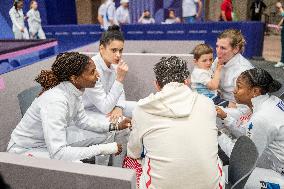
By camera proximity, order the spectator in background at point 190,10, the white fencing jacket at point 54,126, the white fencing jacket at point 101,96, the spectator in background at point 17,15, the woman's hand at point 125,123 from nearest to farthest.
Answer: the white fencing jacket at point 54,126
the woman's hand at point 125,123
the white fencing jacket at point 101,96
the spectator in background at point 17,15
the spectator in background at point 190,10

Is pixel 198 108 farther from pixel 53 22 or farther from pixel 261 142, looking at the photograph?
pixel 53 22

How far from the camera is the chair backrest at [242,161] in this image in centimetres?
135

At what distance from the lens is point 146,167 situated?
1.45m

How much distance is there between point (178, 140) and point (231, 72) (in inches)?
63.5

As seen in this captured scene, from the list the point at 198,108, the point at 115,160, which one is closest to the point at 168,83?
the point at 198,108

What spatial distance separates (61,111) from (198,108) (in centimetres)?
77

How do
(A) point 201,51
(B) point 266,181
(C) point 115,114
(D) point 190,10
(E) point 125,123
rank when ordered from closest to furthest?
1. (B) point 266,181
2. (E) point 125,123
3. (C) point 115,114
4. (A) point 201,51
5. (D) point 190,10

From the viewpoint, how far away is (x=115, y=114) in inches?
101

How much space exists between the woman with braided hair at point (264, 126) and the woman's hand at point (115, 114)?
2.85ft

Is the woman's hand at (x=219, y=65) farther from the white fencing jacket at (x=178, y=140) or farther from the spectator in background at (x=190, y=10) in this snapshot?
the spectator in background at (x=190, y=10)

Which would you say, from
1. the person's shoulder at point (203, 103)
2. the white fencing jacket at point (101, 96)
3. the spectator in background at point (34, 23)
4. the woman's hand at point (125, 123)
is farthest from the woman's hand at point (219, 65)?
the spectator in background at point (34, 23)

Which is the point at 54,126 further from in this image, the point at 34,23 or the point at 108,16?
the point at 34,23

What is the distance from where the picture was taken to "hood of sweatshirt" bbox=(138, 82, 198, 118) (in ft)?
4.40

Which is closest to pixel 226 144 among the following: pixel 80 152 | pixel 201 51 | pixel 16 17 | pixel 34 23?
pixel 80 152
